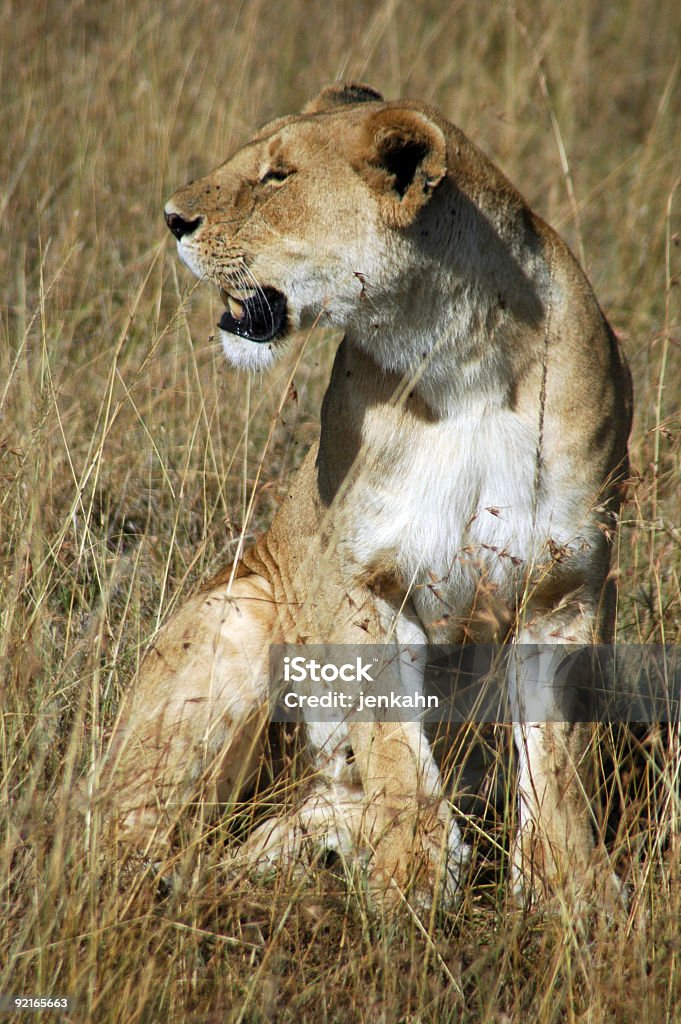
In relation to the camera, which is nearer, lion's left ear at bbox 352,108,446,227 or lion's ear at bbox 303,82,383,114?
lion's left ear at bbox 352,108,446,227

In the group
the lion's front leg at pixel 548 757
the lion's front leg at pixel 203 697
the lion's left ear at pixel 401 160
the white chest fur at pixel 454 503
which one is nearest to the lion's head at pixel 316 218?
the lion's left ear at pixel 401 160

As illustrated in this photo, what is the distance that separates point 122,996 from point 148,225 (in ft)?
12.8

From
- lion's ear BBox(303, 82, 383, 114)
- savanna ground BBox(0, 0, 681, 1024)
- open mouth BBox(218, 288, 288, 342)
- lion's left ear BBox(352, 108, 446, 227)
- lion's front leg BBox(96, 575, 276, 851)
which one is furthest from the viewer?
lion's ear BBox(303, 82, 383, 114)

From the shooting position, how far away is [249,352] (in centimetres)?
301

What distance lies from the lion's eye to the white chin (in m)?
0.40

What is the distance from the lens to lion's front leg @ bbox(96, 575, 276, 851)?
2781 millimetres

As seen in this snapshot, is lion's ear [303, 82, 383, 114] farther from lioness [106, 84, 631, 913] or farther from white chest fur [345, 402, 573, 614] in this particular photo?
white chest fur [345, 402, 573, 614]

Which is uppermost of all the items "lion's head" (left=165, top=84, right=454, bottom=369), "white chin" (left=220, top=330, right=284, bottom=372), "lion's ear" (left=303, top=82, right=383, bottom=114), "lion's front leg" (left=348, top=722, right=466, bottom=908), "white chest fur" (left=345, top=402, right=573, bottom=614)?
"lion's ear" (left=303, top=82, right=383, bottom=114)

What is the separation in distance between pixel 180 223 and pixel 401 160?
1.96 ft

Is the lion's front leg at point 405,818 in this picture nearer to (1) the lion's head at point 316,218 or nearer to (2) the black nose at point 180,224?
(1) the lion's head at point 316,218

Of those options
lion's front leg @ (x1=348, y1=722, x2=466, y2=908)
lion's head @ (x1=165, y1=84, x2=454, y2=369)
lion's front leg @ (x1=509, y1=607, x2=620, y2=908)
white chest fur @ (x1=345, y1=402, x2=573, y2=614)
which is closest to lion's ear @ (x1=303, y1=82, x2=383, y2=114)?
lion's head @ (x1=165, y1=84, x2=454, y2=369)

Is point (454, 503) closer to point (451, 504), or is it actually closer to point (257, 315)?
point (451, 504)

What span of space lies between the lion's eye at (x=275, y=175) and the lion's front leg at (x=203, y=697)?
1063 mm

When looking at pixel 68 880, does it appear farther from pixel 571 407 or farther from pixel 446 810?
pixel 571 407
